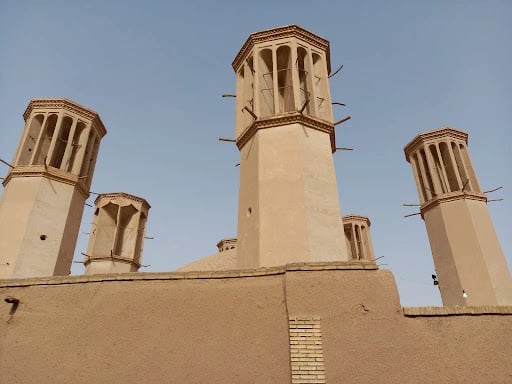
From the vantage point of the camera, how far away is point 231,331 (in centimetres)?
533

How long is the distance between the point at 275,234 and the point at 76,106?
1097 centimetres

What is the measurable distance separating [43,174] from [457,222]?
15716 millimetres

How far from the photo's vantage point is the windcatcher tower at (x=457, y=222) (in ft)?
49.8

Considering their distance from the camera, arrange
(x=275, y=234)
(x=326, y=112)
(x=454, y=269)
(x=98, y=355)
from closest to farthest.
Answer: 1. (x=98, y=355)
2. (x=275, y=234)
3. (x=326, y=112)
4. (x=454, y=269)

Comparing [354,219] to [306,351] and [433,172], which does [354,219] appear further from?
[306,351]

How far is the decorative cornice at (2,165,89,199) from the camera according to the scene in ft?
46.0

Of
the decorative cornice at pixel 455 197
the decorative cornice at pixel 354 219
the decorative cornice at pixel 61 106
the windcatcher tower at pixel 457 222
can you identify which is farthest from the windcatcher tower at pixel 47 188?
the decorative cornice at pixel 354 219

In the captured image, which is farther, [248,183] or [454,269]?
[454,269]

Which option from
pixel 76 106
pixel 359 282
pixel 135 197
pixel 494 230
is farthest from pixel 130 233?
pixel 359 282

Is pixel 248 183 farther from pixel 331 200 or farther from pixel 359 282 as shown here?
pixel 359 282

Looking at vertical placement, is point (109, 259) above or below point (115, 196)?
below

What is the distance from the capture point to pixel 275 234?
941cm

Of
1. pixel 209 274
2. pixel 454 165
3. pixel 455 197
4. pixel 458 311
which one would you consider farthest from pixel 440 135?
pixel 209 274

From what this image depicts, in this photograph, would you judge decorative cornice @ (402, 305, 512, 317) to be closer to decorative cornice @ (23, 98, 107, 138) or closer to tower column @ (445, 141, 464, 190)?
tower column @ (445, 141, 464, 190)
